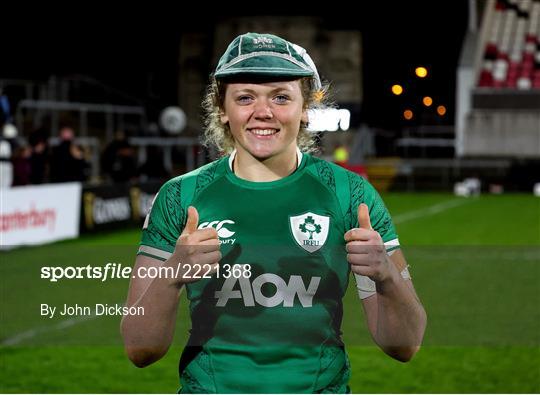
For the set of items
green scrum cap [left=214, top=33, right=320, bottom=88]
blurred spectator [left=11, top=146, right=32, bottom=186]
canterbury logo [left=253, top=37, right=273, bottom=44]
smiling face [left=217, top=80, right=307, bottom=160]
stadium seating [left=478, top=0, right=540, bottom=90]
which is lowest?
blurred spectator [left=11, top=146, right=32, bottom=186]

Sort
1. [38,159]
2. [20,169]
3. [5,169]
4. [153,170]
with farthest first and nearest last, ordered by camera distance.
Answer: [153,170], [38,159], [20,169], [5,169]

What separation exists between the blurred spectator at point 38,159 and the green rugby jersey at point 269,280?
54.8ft

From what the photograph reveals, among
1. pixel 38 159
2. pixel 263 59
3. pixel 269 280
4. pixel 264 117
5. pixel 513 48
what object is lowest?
pixel 38 159

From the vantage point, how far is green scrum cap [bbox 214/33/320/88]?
308 centimetres

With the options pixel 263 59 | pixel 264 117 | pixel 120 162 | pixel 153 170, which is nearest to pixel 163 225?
pixel 264 117

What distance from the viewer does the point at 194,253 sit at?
2.92 m

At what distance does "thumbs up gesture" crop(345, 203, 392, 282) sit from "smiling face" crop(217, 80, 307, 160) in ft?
1.16

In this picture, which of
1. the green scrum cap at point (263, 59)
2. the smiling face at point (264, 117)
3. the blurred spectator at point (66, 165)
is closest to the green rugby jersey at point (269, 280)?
the smiling face at point (264, 117)

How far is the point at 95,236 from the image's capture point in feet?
66.8

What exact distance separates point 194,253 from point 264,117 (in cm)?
44

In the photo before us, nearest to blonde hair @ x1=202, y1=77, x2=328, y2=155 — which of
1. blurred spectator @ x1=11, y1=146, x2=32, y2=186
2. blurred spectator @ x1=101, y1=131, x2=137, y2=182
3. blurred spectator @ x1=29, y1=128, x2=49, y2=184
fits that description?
blurred spectator @ x1=11, y1=146, x2=32, y2=186

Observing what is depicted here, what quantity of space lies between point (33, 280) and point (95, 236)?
6035 millimetres

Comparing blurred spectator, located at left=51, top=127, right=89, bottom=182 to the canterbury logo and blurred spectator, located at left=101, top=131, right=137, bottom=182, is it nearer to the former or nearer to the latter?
blurred spectator, located at left=101, top=131, right=137, bottom=182

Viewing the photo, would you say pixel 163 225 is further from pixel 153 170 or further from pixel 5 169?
pixel 153 170
